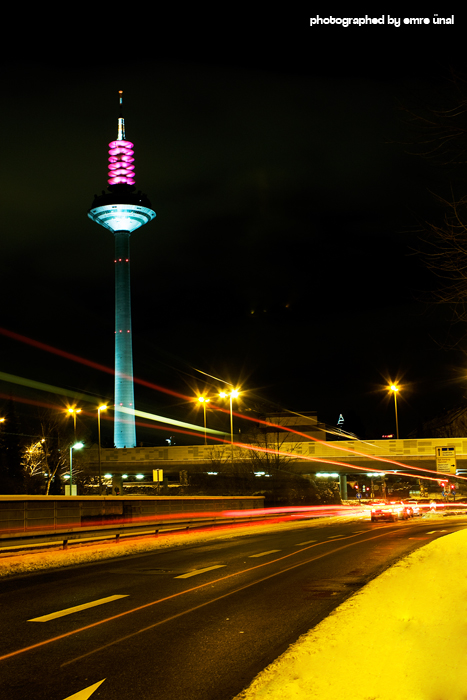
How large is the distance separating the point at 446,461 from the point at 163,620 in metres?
21.5

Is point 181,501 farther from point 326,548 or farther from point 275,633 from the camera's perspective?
point 275,633

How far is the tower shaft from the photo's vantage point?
13362 centimetres

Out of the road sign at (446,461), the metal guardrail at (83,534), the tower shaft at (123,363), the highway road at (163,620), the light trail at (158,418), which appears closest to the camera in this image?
the highway road at (163,620)

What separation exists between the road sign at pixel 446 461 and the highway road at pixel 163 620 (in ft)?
29.7

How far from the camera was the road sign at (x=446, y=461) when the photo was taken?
29.8 metres

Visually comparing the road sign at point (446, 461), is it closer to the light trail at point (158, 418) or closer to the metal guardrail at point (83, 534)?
the metal guardrail at point (83, 534)

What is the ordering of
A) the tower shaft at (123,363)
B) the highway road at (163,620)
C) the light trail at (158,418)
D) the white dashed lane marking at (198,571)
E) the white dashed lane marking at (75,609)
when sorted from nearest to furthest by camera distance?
the highway road at (163,620), the white dashed lane marking at (75,609), the white dashed lane marking at (198,571), the light trail at (158,418), the tower shaft at (123,363)

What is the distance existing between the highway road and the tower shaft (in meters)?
113

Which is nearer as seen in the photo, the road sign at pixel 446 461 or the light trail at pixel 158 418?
the road sign at pixel 446 461

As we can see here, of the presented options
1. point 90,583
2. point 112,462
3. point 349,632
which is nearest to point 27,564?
point 90,583

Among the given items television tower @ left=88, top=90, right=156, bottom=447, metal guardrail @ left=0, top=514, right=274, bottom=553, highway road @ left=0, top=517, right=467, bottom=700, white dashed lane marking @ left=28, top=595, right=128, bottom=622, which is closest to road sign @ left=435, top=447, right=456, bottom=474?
highway road @ left=0, top=517, right=467, bottom=700

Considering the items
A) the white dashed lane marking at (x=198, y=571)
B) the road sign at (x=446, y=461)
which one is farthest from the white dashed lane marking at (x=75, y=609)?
the road sign at (x=446, y=461)

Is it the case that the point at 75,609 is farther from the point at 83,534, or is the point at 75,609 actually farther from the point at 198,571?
the point at 83,534

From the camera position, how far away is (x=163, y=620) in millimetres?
11297
